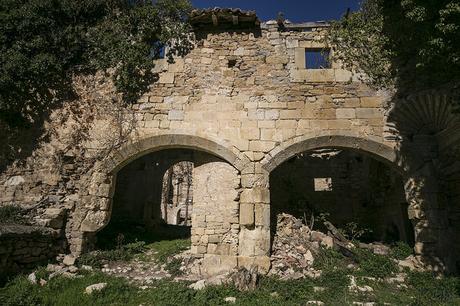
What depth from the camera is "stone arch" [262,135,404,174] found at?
691 centimetres

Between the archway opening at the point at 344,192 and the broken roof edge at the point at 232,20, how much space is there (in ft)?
10.6

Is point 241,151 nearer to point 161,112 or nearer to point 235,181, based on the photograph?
point 235,181

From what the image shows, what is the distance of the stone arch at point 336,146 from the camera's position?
691 centimetres

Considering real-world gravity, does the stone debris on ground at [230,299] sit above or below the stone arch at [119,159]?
below

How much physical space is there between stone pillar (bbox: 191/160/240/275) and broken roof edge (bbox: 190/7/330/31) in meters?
3.36

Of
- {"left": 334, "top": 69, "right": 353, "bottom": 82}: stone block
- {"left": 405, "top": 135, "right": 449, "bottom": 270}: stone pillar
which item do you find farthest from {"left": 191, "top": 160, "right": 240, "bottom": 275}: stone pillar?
{"left": 405, "top": 135, "right": 449, "bottom": 270}: stone pillar

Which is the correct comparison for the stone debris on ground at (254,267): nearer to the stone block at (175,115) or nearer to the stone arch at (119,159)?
the stone arch at (119,159)

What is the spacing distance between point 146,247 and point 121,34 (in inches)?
199

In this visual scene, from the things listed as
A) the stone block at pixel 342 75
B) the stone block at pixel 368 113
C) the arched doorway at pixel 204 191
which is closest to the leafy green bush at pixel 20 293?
the arched doorway at pixel 204 191

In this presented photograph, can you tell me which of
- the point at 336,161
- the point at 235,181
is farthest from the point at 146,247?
the point at 336,161

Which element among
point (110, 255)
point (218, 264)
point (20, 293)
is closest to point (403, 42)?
point (218, 264)

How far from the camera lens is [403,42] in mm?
6715

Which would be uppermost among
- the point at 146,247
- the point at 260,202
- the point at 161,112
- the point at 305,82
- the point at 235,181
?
the point at 305,82

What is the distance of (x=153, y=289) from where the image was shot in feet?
18.6
